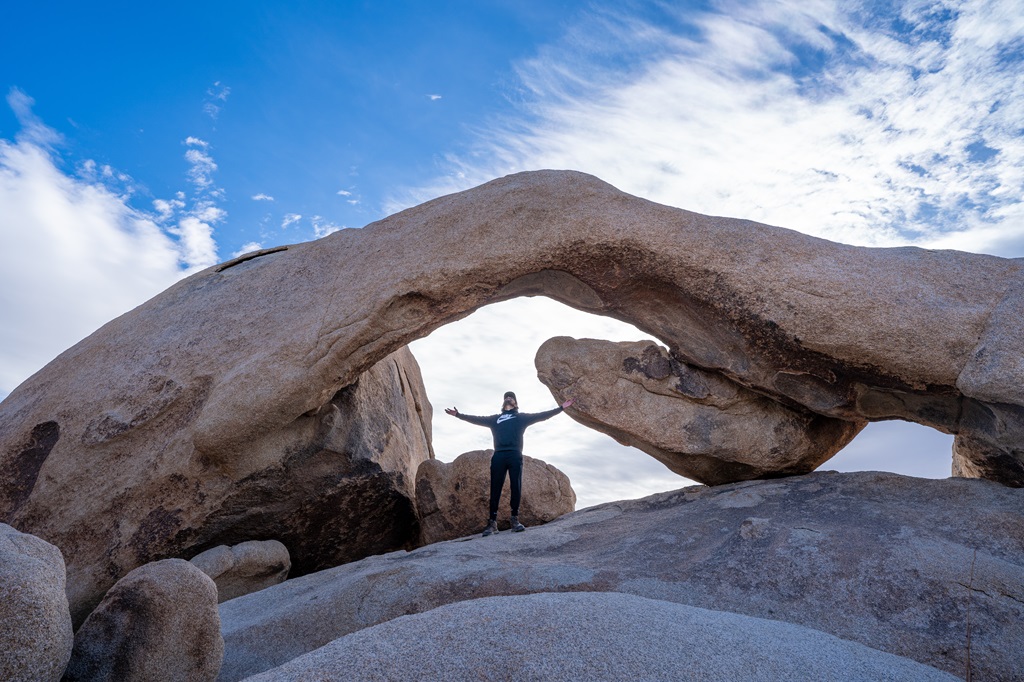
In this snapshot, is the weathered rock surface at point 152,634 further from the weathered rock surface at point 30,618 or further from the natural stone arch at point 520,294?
the natural stone arch at point 520,294

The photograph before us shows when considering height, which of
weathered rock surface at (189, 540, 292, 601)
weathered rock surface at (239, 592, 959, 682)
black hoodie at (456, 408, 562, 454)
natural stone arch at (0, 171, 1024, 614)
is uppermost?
natural stone arch at (0, 171, 1024, 614)

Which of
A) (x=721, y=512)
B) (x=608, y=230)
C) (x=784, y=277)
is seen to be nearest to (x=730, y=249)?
(x=784, y=277)

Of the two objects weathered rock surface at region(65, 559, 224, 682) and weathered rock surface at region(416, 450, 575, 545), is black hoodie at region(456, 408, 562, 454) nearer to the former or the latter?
weathered rock surface at region(416, 450, 575, 545)

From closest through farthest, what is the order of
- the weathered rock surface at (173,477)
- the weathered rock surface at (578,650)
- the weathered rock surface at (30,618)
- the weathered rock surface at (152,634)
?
the weathered rock surface at (578,650) → the weathered rock surface at (30,618) → the weathered rock surface at (152,634) → the weathered rock surface at (173,477)

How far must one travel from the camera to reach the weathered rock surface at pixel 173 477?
27.8 feet

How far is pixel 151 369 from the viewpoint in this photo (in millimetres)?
9055

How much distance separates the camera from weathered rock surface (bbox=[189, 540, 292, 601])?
8602 mm

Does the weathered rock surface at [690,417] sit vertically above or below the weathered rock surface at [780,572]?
above

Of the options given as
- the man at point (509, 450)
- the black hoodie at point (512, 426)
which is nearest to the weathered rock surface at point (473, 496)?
the man at point (509, 450)

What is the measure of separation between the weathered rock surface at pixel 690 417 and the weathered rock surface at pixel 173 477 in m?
2.82

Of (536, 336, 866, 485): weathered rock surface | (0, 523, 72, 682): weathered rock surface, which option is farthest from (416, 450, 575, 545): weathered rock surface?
(0, 523, 72, 682): weathered rock surface

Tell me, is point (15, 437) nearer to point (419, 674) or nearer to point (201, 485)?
point (201, 485)

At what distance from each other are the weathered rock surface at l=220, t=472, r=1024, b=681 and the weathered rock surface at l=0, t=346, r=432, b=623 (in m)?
1.44

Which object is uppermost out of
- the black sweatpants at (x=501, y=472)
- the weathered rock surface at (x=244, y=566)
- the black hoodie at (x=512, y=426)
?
the black hoodie at (x=512, y=426)
